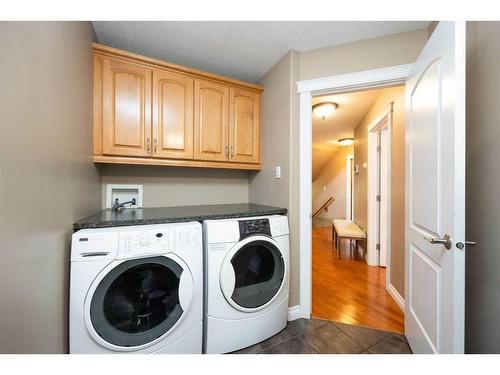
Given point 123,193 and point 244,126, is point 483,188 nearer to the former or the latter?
point 244,126

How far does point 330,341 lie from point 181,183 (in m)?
1.83

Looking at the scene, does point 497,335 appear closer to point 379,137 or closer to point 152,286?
point 152,286

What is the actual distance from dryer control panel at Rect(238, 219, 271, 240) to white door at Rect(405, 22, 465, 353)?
2.90 feet

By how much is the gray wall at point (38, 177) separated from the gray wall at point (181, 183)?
0.68 meters

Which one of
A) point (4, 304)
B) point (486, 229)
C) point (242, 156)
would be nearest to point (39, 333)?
point (4, 304)

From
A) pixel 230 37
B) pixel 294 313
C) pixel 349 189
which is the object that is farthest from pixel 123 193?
pixel 349 189

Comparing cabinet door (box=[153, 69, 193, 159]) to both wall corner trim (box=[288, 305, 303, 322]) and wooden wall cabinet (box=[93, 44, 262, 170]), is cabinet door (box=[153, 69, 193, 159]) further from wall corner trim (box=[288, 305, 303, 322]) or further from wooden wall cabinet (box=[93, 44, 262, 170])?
wall corner trim (box=[288, 305, 303, 322])

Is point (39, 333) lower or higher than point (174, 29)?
lower

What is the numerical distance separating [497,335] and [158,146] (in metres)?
2.21

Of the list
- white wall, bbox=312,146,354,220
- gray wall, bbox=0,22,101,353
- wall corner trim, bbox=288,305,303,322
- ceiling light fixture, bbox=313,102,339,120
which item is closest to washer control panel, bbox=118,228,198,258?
gray wall, bbox=0,22,101,353

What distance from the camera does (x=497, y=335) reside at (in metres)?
0.84

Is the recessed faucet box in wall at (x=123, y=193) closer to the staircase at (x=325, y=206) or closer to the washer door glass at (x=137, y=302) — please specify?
the washer door glass at (x=137, y=302)

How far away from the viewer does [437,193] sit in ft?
3.15

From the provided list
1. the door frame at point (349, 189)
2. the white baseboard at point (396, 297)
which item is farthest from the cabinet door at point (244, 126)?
the door frame at point (349, 189)
